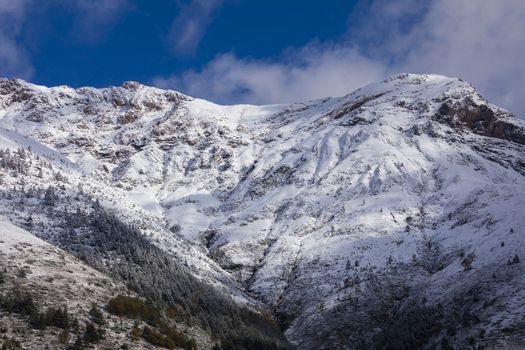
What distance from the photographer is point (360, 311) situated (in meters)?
123

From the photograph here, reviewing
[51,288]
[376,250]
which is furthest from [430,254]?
[51,288]

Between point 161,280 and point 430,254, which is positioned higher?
point 430,254

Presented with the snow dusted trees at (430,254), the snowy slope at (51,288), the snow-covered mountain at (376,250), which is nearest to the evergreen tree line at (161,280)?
the snow-covered mountain at (376,250)

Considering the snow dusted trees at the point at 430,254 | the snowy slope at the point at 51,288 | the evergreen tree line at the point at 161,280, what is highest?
the snow dusted trees at the point at 430,254

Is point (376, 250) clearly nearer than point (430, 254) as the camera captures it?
No

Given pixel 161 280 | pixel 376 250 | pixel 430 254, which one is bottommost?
pixel 161 280

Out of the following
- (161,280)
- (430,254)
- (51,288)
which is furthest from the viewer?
(430,254)

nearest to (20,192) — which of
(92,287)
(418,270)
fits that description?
(92,287)

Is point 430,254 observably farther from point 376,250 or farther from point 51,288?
point 51,288

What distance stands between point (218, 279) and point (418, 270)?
46381mm

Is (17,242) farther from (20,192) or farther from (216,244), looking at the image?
(216,244)

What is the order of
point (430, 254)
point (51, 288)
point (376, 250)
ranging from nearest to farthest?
point (51, 288)
point (430, 254)
point (376, 250)

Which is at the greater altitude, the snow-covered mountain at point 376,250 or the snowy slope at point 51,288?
the snow-covered mountain at point 376,250

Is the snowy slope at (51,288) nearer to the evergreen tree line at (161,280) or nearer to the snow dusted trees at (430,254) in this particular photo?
the evergreen tree line at (161,280)
